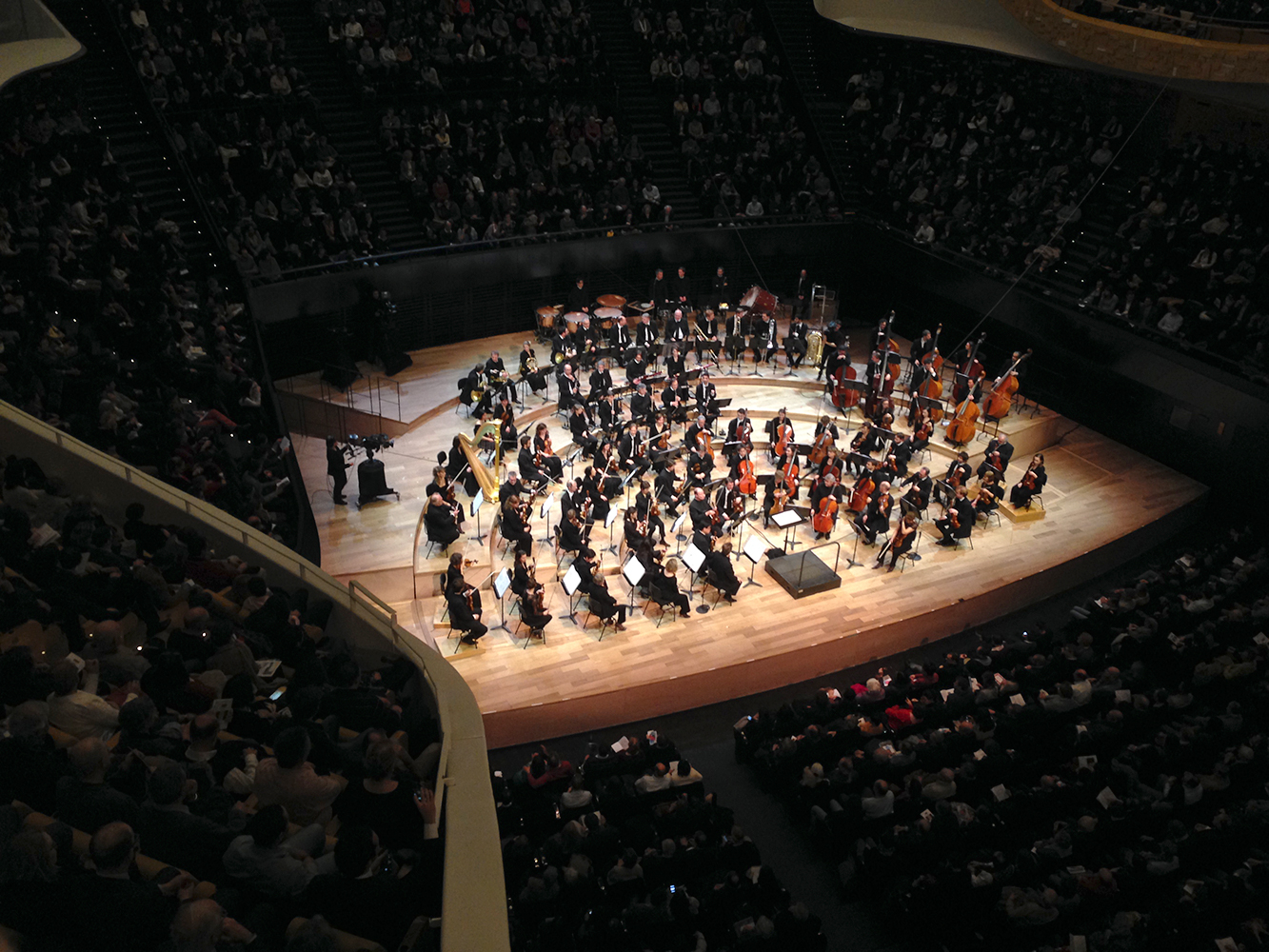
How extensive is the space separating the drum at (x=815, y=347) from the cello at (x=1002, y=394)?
3.75 metres

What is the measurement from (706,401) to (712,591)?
14.4ft

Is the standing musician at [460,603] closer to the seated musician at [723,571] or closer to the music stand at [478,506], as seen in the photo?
the music stand at [478,506]

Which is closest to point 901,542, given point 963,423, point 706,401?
point 963,423

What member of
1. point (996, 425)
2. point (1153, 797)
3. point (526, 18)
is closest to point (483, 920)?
point (1153, 797)

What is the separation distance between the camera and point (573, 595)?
1354 centimetres

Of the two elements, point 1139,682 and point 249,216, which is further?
point 249,216

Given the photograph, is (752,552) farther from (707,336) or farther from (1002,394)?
(707,336)

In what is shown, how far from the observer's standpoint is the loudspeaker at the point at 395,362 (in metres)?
18.8

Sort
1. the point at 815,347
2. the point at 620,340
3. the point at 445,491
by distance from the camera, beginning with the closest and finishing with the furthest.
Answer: the point at 445,491, the point at 620,340, the point at 815,347

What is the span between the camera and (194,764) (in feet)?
17.5

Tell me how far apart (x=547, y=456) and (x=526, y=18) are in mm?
11921

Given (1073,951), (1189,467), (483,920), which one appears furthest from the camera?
(1189,467)

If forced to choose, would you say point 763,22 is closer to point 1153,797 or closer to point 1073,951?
point 1153,797

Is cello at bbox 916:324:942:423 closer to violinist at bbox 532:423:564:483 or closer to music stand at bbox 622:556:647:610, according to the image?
violinist at bbox 532:423:564:483
